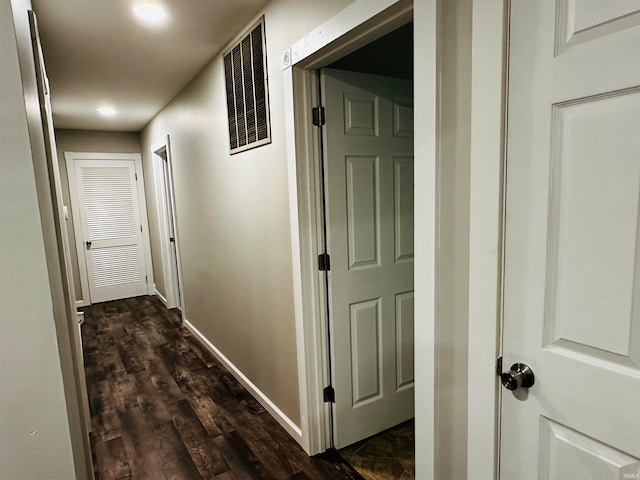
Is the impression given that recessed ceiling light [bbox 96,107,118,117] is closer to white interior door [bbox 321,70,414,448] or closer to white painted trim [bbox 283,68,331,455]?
white painted trim [bbox 283,68,331,455]

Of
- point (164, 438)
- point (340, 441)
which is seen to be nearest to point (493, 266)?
point (340, 441)

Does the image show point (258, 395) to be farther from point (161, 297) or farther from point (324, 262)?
point (161, 297)

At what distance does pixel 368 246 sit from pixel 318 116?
2.45 ft

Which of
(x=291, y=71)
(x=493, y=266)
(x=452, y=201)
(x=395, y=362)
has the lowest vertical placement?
(x=395, y=362)

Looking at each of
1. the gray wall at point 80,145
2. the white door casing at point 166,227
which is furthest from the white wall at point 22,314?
the gray wall at point 80,145

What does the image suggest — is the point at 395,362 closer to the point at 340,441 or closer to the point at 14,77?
the point at 340,441

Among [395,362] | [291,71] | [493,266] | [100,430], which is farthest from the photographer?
[100,430]

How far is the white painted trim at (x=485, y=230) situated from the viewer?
96 centimetres

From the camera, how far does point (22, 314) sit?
727 millimetres

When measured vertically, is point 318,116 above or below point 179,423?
above

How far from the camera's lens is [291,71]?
1812mm

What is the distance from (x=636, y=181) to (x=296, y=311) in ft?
5.14

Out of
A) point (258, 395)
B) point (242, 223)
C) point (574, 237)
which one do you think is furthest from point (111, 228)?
point (574, 237)

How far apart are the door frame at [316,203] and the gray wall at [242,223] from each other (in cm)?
12
